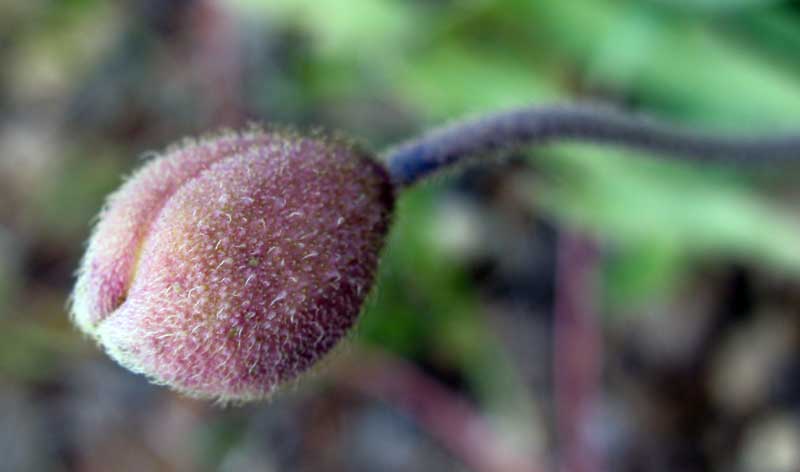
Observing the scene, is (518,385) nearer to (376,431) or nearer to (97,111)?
(376,431)

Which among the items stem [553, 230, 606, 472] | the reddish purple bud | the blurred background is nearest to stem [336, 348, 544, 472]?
the blurred background

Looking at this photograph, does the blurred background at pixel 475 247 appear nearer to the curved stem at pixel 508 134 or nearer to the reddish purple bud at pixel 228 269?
the curved stem at pixel 508 134

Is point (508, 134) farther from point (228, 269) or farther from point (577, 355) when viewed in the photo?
point (577, 355)

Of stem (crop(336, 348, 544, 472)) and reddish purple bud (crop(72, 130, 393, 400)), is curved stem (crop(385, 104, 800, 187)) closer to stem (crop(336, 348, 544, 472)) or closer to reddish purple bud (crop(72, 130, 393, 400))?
reddish purple bud (crop(72, 130, 393, 400))

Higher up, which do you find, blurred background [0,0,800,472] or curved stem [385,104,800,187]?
curved stem [385,104,800,187]

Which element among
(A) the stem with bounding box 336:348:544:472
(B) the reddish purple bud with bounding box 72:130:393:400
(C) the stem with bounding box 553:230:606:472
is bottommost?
(A) the stem with bounding box 336:348:544:472

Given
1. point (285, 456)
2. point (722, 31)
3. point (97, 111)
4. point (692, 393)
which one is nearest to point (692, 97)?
point (722, 31)
